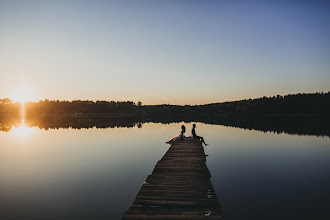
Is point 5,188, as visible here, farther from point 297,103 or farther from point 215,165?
point 297,103

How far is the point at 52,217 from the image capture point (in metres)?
10.2

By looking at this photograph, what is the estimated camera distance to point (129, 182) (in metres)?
15.4

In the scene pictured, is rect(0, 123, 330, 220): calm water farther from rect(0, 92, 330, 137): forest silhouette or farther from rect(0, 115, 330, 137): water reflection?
rect(0, 92, 330, 137): forest silhouette

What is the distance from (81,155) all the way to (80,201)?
1358 cm

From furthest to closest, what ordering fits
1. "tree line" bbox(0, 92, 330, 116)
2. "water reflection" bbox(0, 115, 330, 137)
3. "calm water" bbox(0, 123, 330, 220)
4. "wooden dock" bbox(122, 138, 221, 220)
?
"tree line" bbox(0, 92, 330, 116)
"water reflection" bbox(0, 115, 330, 137)
"calm water" bbox(0, 123, 330, 220)
"wooden dock" bbox(122, 138, 221, 220)

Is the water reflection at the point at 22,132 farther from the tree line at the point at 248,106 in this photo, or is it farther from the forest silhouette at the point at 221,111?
the tree line at the point at 248,106

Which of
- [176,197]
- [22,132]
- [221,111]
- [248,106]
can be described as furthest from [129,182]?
[221,111]

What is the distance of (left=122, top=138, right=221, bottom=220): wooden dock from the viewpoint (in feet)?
25.9

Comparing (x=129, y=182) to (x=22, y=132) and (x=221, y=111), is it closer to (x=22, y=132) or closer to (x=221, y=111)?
(x=22, y=132)

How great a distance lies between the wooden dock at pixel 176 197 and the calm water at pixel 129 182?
1693 millimetres

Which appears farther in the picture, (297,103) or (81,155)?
(297,103)

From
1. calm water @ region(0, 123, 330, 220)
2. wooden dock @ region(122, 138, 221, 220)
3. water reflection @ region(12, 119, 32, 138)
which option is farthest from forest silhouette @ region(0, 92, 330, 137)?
wooden dock @ region(122, 138, 221, 220)

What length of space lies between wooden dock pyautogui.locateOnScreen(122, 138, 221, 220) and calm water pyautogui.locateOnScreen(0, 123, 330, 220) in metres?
1.69

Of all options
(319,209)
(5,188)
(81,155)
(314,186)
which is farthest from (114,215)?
(81,155)
